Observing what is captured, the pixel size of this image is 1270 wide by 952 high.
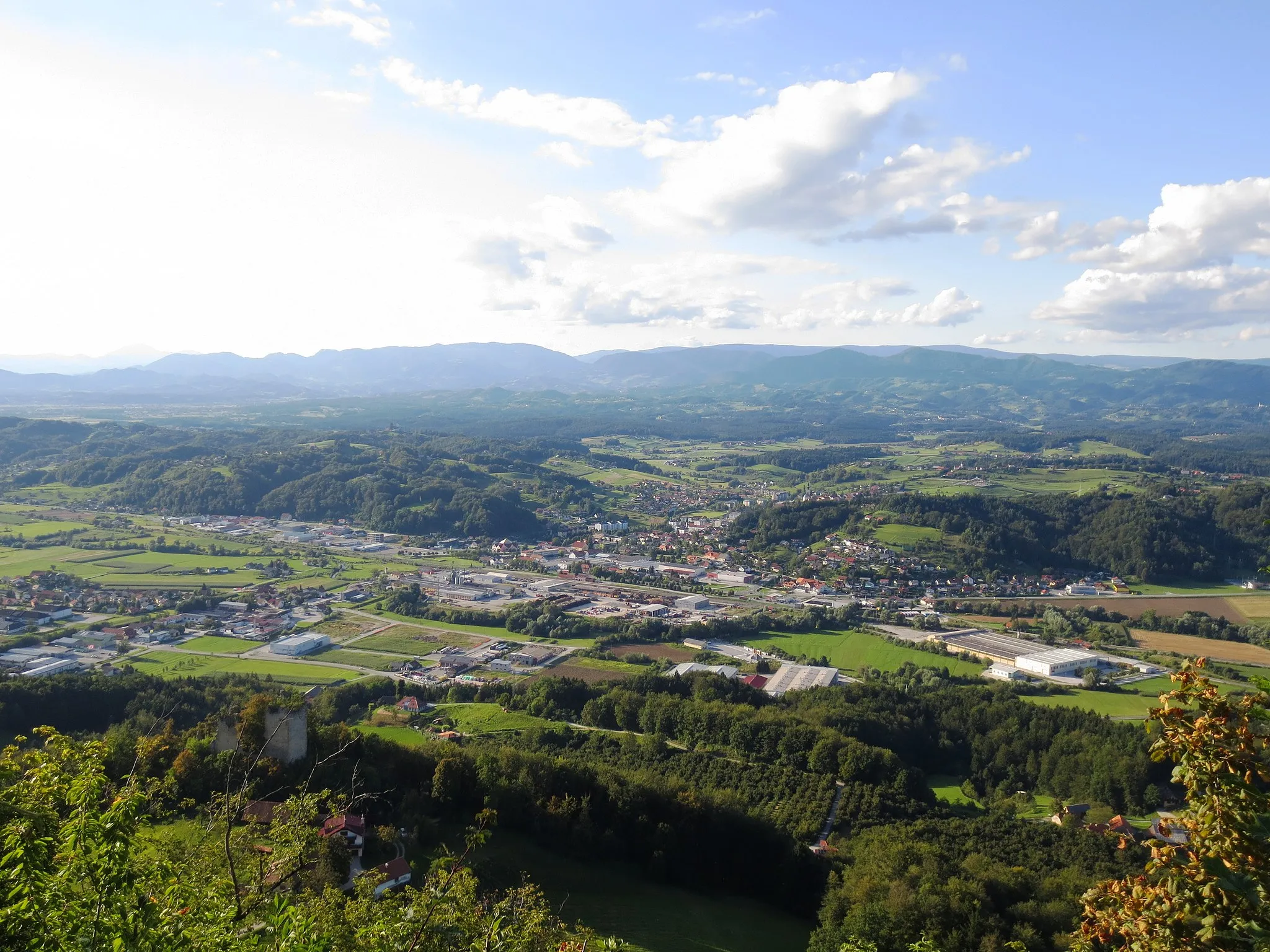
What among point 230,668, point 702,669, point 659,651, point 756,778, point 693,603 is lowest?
point 693,603

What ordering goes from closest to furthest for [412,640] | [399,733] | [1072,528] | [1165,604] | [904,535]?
[399,733] → [412,640] → [1165,604] → [904,535] → [1072,528]

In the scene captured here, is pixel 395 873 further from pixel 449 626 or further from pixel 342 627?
pixel 342 627

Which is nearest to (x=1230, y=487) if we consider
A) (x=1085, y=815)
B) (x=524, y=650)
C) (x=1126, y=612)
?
(x=1126, y=612)

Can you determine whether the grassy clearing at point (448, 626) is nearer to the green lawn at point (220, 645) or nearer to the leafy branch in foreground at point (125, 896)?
the green lawn at point (220, 645)

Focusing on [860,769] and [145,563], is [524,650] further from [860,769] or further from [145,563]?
[145,563]

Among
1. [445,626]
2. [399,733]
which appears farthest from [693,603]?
[399,733]

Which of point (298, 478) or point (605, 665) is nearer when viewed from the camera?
point (605, 665)

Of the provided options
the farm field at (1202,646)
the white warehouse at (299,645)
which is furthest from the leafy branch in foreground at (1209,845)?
the farm field at (1202,646)
